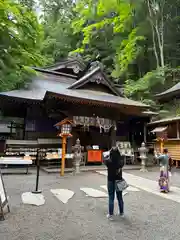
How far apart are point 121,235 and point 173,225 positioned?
3.62 feet

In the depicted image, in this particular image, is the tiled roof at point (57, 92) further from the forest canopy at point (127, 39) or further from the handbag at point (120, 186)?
the handbag at point (120, 186)

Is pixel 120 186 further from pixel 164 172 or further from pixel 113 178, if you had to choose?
pixel 164 172

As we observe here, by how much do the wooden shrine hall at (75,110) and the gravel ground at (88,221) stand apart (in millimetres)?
5201

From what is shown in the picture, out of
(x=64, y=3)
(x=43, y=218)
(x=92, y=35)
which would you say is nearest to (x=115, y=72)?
(x=92, y=35)

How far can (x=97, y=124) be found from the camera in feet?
34.7

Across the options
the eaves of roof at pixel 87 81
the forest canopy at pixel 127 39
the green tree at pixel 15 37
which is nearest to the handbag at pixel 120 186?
the green tree at pixel 15 37

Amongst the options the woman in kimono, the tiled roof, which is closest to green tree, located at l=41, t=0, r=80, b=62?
the tiled roof

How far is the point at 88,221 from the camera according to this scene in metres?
3.55

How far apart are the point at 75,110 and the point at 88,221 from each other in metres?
6.95

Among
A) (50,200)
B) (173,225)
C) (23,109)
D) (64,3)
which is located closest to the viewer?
(173,225)

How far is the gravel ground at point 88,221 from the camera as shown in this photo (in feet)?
9.87

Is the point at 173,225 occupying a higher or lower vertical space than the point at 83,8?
lower

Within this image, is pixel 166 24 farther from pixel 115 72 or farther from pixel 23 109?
pixel 23 109

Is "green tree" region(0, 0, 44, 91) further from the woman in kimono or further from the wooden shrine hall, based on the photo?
the wooden shrine hall
